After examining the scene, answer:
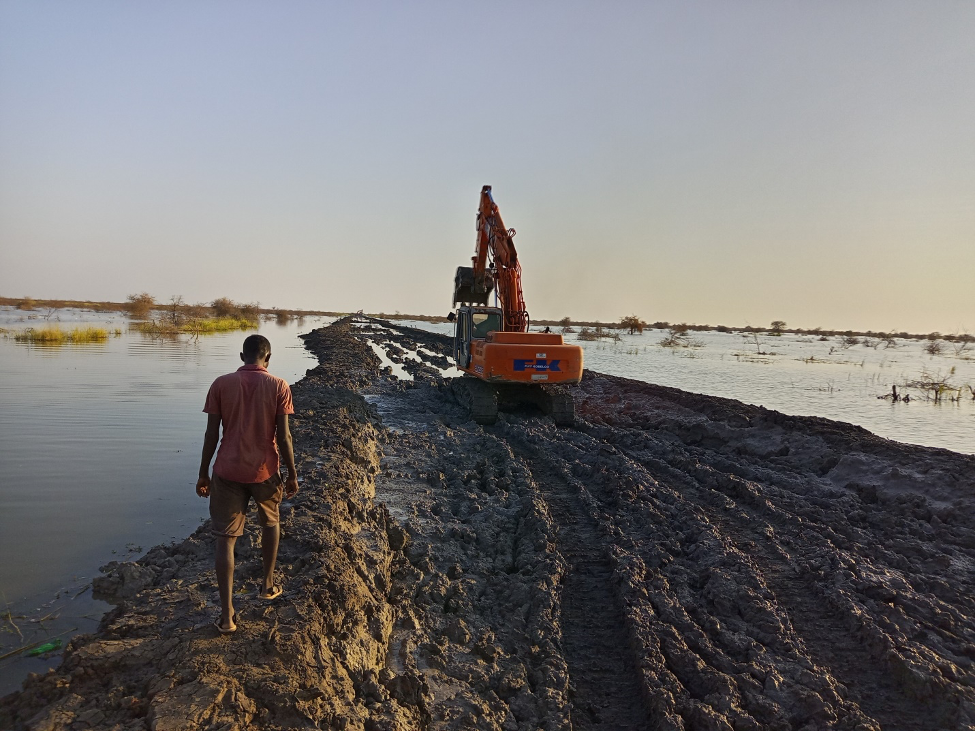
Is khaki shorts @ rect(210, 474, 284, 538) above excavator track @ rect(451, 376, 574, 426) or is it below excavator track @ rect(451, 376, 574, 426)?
above

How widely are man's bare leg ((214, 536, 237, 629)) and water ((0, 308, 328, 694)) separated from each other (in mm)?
1423

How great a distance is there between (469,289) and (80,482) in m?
8.32

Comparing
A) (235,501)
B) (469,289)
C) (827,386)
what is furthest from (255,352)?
(827,386)

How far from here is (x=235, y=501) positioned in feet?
11.8

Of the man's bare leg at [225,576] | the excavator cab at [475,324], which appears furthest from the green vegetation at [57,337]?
the man's bare leg at [225,576]

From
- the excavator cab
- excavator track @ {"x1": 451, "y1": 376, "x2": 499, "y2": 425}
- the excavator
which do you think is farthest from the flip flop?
the excavator cab

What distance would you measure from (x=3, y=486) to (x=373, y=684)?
6428 millimetres

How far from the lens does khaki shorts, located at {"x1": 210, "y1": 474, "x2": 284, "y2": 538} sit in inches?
139

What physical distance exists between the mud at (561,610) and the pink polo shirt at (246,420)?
905 millimetres

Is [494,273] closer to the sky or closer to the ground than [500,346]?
closer to the sky

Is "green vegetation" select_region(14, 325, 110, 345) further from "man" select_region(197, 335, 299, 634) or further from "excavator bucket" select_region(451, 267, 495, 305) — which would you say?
"man" select_region(197, 335, 299, 634)

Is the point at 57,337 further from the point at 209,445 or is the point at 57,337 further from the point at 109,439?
the point at 209,445

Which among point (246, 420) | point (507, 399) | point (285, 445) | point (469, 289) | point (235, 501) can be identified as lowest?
point (507, 399)

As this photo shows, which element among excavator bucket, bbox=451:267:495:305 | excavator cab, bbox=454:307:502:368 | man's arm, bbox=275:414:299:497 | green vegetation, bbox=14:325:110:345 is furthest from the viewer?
green vegetation, bbox=14:325:110:345
